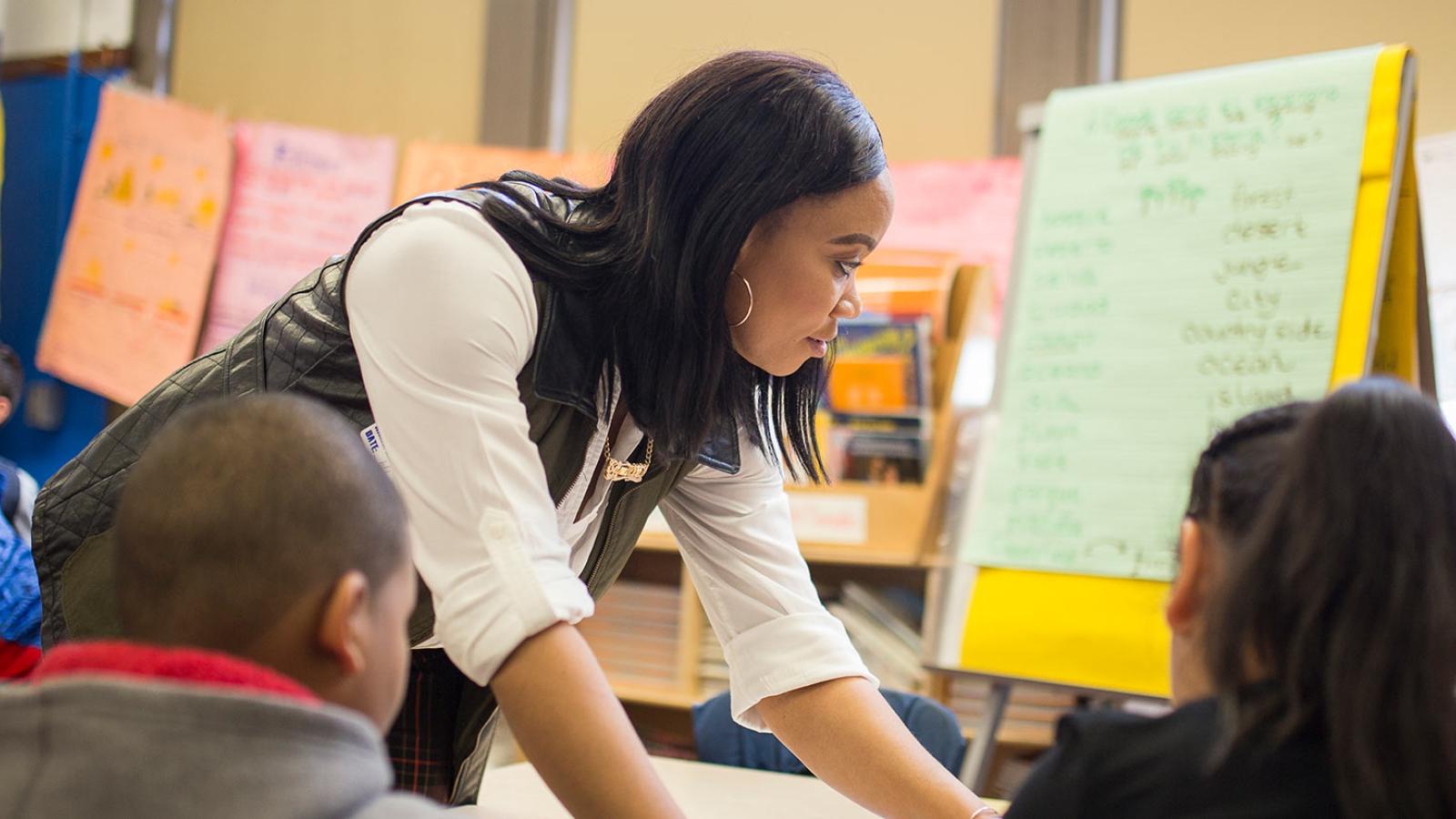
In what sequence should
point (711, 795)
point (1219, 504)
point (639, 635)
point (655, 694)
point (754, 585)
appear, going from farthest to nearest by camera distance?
point (639, 635) → point (655, 694) → point (711, 795) → point (754, 585) → point (1219, 504)

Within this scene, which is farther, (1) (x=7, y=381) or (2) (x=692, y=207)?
(1) (x=7, y=381)

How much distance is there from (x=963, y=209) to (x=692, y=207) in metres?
2.20

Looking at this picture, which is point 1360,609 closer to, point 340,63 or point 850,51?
point 850,51

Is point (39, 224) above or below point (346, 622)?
below

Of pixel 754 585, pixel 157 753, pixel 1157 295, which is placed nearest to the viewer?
pixel 157 753

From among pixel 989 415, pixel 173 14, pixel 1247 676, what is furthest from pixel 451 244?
pixel 173 14

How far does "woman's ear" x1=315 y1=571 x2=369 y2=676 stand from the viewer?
0.73 meters

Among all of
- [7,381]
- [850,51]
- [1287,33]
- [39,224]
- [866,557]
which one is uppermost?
[1287,33]

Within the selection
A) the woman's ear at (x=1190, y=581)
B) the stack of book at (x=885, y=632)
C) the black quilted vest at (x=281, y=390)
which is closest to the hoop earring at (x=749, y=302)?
the black quilted vest at (x=281, y=390)

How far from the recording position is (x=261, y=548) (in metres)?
0.71

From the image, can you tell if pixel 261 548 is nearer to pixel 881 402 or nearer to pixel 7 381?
pixel 881 402

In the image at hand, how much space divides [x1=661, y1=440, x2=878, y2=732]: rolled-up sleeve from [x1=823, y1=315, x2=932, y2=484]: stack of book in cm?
159

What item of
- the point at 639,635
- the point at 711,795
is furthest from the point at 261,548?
the point at 639,635

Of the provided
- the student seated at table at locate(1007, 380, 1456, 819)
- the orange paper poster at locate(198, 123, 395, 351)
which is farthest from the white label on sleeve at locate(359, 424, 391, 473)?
the orange paper poster at locate(198, 123, 395, 351)
